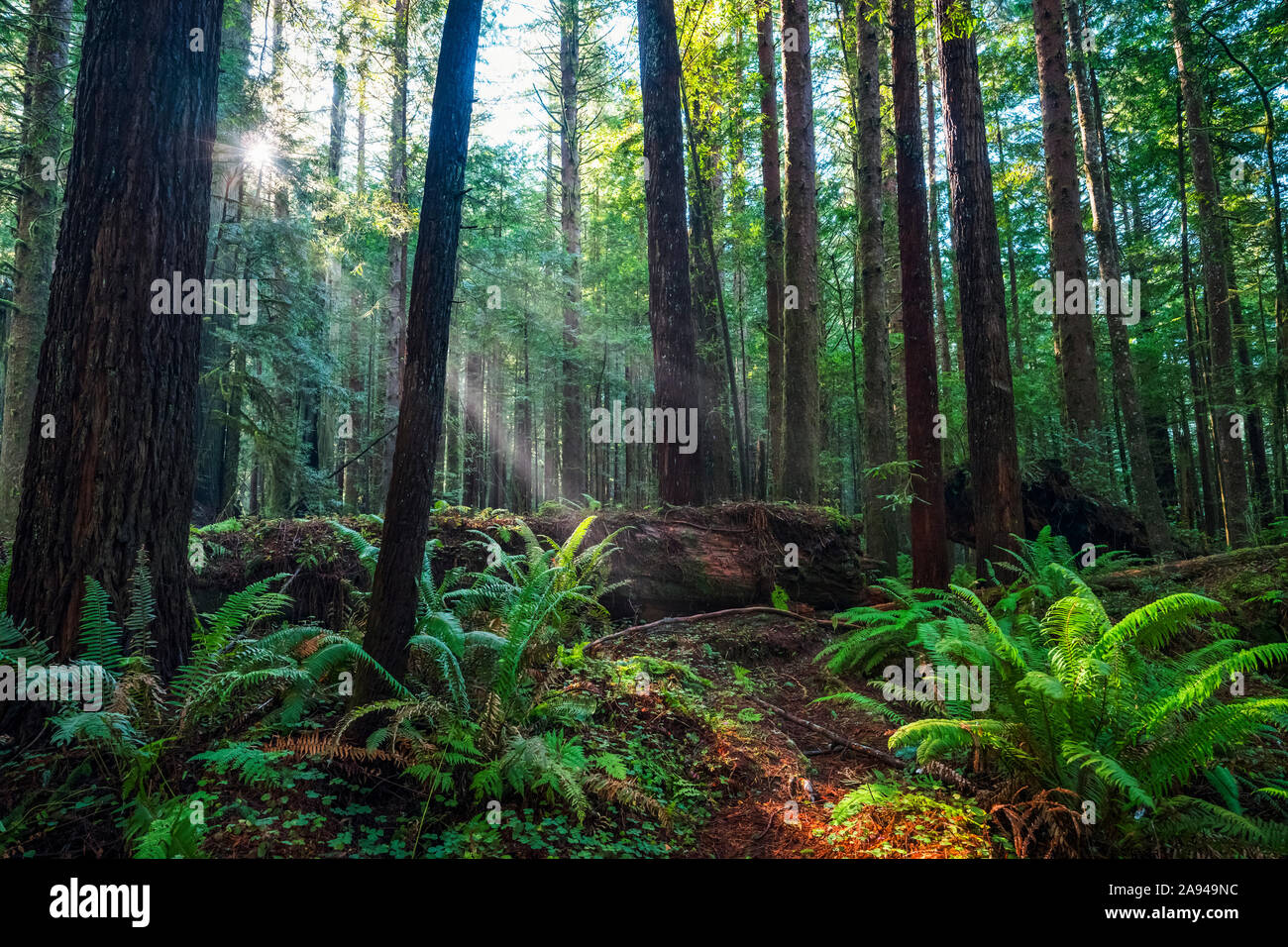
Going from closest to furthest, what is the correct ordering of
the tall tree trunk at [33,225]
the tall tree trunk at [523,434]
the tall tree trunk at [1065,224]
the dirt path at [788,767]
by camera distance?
1. the dirt path at [788,767]
2. the tall tree trunk at [33,225]
3. the tall tree trunk at [1065,224]
4. the tall tree trunk at [523,434]

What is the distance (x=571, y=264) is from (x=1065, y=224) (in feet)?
Answer: 41.0

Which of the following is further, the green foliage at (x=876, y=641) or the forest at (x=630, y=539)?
the green foliage at (x=876, y=641)

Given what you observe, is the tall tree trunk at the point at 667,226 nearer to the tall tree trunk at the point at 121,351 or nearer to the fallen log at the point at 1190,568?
the fallen log at the point at 1190,568

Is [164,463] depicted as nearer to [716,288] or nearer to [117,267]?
[117,267]

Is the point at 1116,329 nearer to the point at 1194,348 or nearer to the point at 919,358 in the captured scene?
the point at 1194,348

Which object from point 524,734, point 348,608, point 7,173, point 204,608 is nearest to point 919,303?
point 524,734

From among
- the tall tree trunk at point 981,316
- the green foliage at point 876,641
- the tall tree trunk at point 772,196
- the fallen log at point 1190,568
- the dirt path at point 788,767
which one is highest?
the tall tree trunk at point 772,196

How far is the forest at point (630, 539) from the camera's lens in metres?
3.18

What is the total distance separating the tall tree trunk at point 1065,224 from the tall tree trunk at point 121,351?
13220mm

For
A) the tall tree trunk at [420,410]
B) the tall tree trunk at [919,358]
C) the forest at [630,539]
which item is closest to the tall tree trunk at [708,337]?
the forest at [630,539]

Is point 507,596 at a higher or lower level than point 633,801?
higher

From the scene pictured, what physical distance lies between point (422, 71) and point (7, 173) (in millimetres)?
7439

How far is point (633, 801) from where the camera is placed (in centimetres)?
323

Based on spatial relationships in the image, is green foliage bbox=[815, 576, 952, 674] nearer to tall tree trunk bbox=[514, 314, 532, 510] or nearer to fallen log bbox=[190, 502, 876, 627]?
fallen log bbox=[190, 502, 876, 627]
